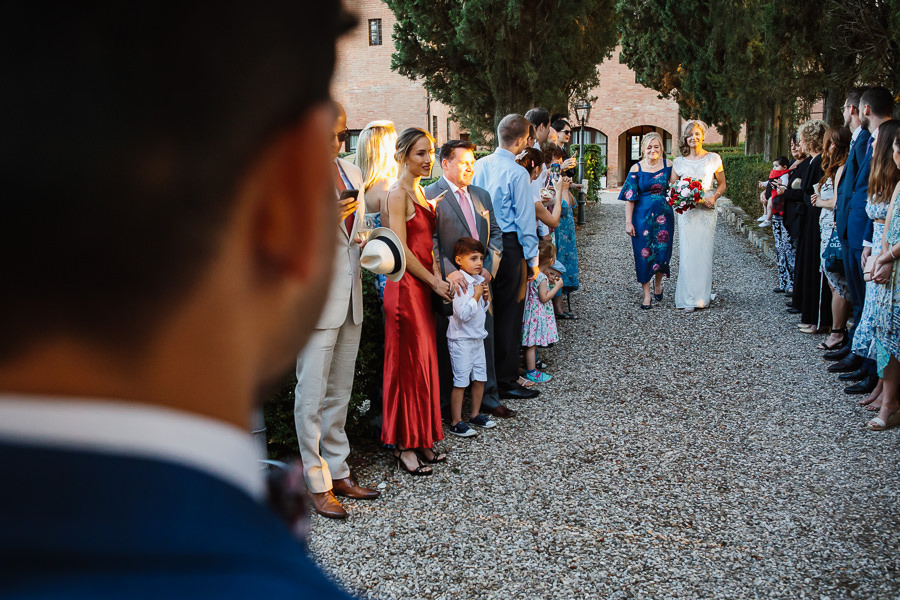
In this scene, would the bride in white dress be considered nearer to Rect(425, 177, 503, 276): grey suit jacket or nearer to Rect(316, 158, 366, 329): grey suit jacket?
Rect(425, 177, 503, 276): grey suit jacket

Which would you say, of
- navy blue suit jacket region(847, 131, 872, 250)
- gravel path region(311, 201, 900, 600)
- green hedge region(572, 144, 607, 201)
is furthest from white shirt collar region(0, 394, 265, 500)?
green hedge region(572, 144, 607, 201)

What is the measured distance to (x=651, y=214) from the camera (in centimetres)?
1013

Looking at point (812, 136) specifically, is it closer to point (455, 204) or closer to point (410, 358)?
point (455, 204)

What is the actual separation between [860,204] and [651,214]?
351cm

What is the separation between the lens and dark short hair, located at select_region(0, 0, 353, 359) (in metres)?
0.40

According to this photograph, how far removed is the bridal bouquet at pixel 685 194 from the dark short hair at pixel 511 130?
12.0ft

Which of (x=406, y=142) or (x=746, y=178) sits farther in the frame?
(x=746, y=178)

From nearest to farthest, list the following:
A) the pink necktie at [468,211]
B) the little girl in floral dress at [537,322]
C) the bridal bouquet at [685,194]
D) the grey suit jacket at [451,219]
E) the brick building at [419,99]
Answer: the grey suit jacket at [451,219]
the pink necktie at [468,211]
the little girl in floral dress at [537,322]
the bridal bouquet at [685,194]
the brick building at [419,99]

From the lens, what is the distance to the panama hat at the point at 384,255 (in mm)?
4387

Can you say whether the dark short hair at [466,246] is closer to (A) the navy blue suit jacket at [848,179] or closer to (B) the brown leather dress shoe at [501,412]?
(B) the brown leather dress shoe at [501,412]

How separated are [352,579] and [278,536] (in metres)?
3.83

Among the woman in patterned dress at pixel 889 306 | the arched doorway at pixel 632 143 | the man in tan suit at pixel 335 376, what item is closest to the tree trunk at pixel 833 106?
the woman in patterned dress at pixel 889 306

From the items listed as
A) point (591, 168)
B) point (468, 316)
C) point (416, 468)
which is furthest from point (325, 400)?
point (591, 168)

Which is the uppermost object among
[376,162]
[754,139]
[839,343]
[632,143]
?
[632,143]
